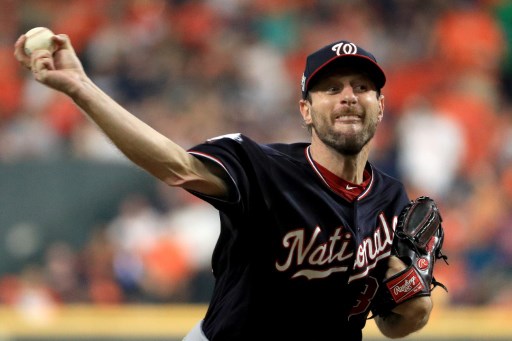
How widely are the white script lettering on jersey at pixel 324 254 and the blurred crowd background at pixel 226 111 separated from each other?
134 inches

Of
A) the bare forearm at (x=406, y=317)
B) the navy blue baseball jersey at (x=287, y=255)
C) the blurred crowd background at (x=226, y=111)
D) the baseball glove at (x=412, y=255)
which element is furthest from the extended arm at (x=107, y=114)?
the blurred crowd background at (x=226, y=111)

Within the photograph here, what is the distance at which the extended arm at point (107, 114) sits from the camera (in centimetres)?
240

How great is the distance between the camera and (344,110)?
2.96 m

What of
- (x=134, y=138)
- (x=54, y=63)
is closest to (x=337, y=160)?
(x=134, y=138)

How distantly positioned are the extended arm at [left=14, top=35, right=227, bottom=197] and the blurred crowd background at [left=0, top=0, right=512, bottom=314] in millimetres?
3974

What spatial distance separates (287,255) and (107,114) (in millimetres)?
759

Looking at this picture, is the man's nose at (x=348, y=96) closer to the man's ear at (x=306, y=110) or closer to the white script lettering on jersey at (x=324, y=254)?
the man's ear at (x=306, y=110)

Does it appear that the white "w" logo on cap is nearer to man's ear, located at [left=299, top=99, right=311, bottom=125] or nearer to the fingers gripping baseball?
man's ear, located at [left=299, top=99, right=311, bottom=125]

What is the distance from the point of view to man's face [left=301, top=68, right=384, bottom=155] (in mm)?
2979

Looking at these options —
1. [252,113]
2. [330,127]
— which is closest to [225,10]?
[252,113]

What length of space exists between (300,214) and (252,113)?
192 inches

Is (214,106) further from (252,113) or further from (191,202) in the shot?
(191,202)

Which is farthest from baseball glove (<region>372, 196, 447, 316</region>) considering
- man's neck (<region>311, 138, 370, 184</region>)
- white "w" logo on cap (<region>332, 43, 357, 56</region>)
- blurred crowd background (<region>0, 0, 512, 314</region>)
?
blurred crowd background (<region>0, 0, 512, 314</region>)

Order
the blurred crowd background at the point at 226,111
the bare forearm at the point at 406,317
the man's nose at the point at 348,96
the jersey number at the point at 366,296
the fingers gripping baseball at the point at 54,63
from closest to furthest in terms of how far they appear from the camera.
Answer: the fingers gripping baseball at the point at 54,63 < the man's nose at the point at 348,96 < the jersey number at the point at 366,296 < the bare forearm at the point at 406,317 < the blurred crowd background at the point at 226,111
